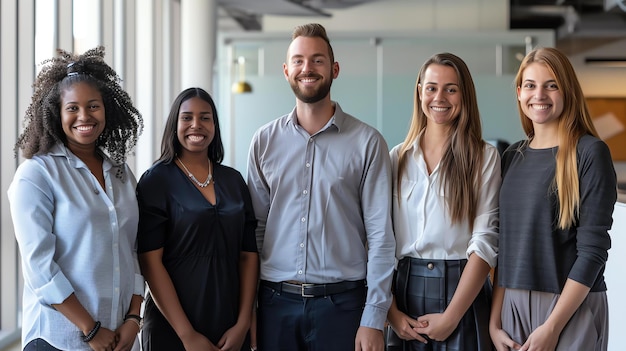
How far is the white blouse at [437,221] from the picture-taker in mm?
2346

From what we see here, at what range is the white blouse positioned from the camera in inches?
92.4

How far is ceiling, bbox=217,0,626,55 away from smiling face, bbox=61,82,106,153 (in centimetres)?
637

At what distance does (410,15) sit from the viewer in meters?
8.58

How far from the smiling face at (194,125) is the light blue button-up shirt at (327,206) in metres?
0.23

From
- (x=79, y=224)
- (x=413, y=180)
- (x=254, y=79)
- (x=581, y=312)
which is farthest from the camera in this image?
(x=254, y=79)

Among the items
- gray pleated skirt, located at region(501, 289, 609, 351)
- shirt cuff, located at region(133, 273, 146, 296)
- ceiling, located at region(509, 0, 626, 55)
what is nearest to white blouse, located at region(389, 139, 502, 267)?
gray pleated skirt, located at region(501, 289, 609, 351)

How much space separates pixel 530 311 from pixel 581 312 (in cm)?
15

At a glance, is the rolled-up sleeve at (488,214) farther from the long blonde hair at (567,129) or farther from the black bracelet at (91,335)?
the black bracelet at (91,335)

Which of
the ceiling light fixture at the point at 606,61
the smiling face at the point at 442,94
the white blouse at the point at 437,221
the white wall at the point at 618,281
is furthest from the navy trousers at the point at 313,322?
the ceiling light fixture at the point at 606,61

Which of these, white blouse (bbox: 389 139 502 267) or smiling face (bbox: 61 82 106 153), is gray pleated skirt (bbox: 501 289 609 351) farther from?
smiling face (bbox: 61 82 106 153)

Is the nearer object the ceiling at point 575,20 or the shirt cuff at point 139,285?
the shirt cuff at point 139,285

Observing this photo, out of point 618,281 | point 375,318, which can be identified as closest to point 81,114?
point 375,318

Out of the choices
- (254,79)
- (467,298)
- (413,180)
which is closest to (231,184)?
(413,180)

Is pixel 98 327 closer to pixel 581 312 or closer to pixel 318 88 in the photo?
pixel 318 88
